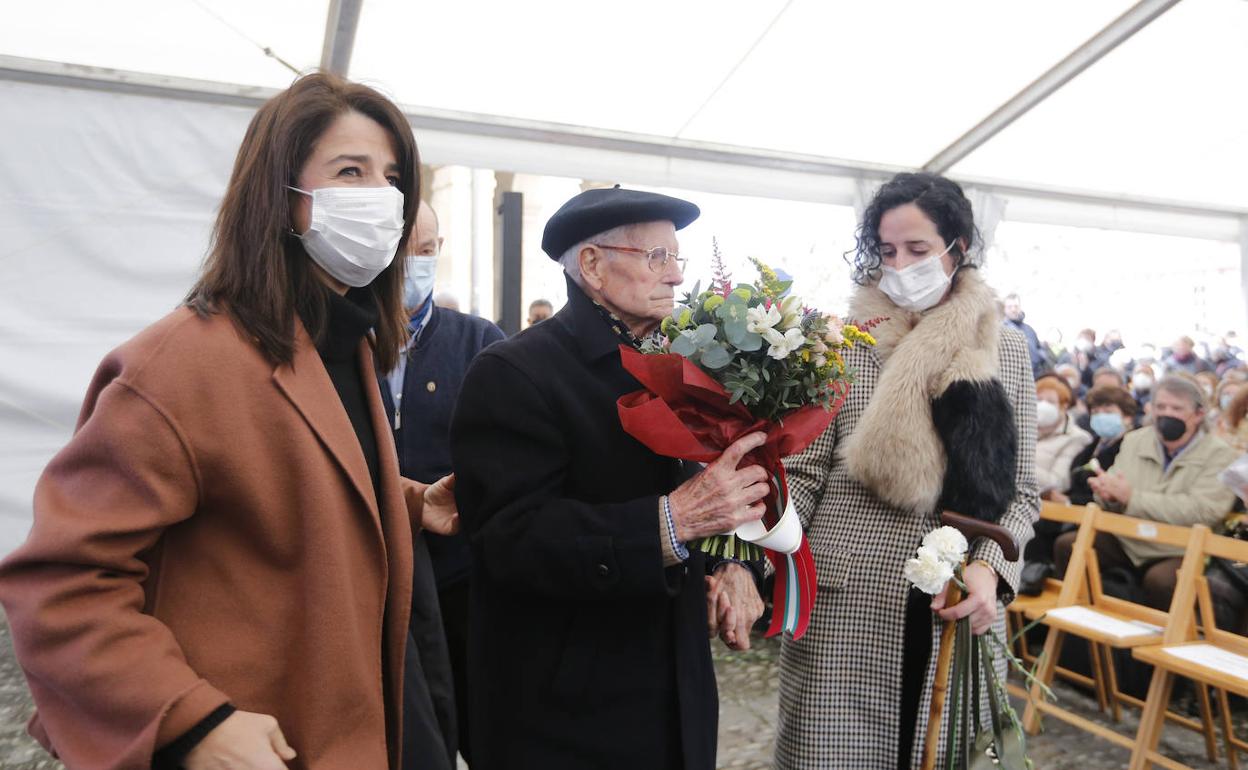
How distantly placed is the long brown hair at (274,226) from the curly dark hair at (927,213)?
5.48 ft

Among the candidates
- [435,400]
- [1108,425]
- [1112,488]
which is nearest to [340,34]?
[435,400]

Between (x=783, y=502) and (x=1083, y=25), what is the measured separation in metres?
4.91

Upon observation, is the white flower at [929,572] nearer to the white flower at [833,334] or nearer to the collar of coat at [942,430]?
the collar of coat at [942,430]

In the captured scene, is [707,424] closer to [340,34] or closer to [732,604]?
[732,604]

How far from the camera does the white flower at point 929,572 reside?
222cm

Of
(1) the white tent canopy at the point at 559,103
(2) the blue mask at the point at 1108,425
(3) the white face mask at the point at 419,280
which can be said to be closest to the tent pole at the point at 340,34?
(1) the white tent canopy at the point at 559,103

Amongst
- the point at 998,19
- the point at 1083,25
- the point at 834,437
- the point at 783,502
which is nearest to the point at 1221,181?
the point at 1083,25

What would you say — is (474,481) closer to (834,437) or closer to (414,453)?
(414,453)

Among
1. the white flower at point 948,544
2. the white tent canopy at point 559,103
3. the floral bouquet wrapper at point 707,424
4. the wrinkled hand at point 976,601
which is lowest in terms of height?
the wrinkled hand at point 976,601

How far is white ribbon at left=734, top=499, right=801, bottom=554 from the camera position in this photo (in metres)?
1.91

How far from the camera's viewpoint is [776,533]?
75.5 inches

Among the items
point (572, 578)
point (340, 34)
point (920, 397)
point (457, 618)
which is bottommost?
point (457, 618)

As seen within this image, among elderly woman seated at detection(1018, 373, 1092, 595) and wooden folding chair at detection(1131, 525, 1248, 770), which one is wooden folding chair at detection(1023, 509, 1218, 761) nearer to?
wooden folding chair at detection(1131, 525, 1248, 770)

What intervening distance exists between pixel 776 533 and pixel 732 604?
32 centimetres
